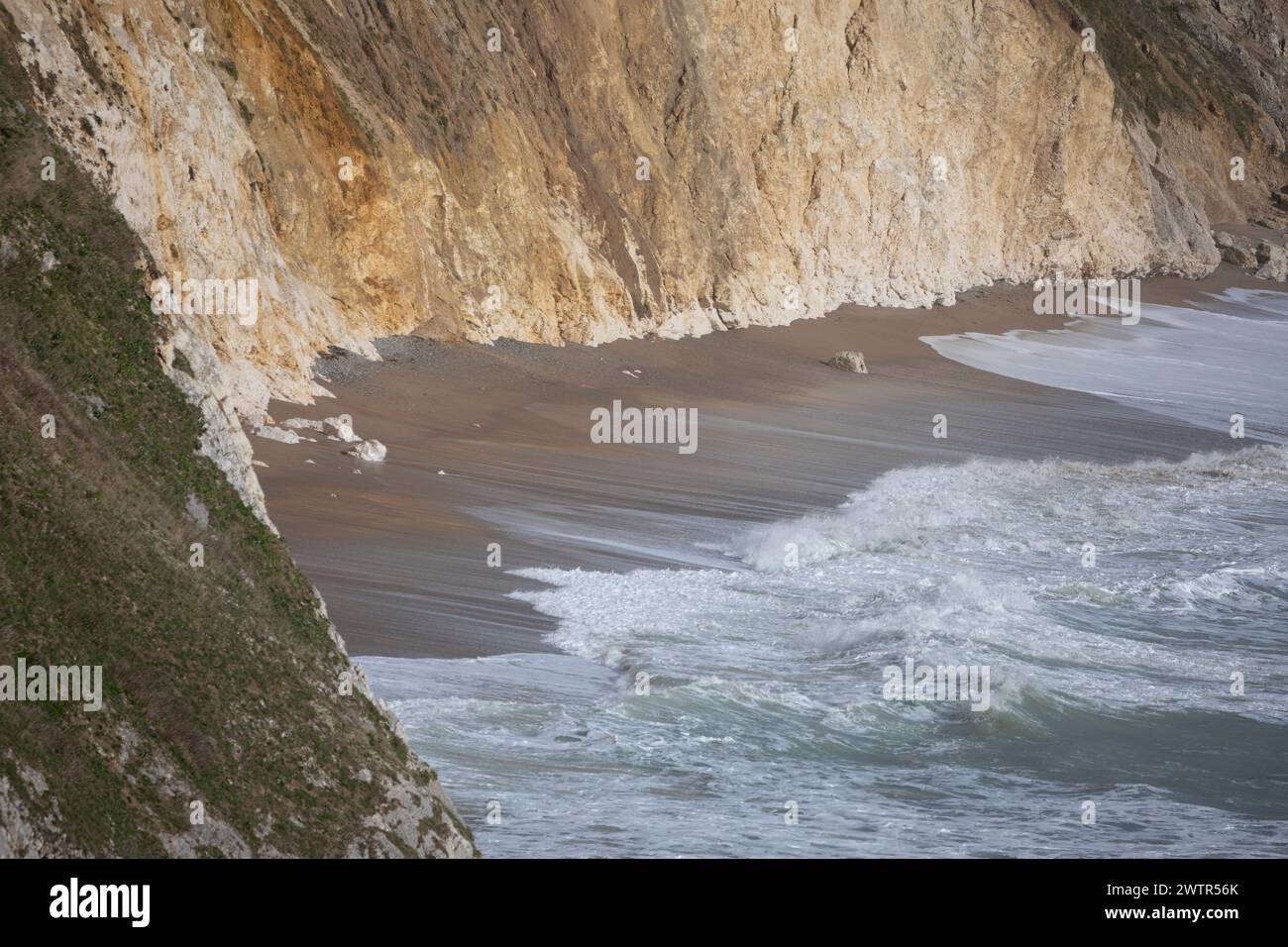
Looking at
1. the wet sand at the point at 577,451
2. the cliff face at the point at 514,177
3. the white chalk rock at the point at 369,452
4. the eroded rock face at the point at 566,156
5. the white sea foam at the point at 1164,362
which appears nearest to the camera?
the cliff face at the point at 514,177

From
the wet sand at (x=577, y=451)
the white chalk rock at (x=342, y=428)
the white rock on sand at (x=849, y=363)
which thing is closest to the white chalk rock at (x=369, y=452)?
the wet sand at (x=577, y=451)

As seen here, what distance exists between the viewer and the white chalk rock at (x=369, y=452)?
55.5 ft

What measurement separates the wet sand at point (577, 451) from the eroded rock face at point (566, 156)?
1055mm

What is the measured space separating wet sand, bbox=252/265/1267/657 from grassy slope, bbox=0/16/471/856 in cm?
418

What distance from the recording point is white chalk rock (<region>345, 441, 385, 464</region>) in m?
16.9

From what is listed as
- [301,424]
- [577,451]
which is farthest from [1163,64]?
[301,424]

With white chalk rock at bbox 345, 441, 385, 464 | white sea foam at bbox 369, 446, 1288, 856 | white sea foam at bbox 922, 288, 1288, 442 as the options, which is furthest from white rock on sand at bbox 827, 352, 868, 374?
white chalk rock at bbox 345, 441, 385, 464

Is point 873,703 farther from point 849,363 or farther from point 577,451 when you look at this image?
point 849,363

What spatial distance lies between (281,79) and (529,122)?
19.3ft

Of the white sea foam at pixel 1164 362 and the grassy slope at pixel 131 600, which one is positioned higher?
the white sea foam at pixel 1164 362

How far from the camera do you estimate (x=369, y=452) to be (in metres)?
16.9

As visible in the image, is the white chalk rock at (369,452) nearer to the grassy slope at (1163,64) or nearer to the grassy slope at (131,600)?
the grassy slope at (131,600)

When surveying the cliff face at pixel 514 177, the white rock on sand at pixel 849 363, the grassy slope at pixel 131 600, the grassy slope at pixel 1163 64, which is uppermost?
the grassy slope at pixel 1163 64

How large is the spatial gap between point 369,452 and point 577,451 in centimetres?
321
